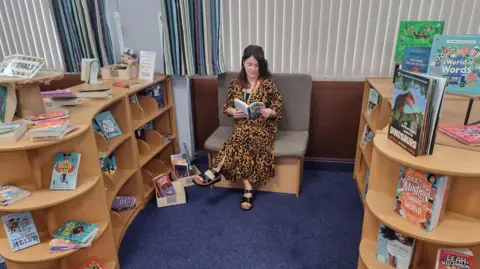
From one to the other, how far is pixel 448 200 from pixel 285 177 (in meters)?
1.44

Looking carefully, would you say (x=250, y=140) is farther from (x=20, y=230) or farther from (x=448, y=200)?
(x=20, y=230)

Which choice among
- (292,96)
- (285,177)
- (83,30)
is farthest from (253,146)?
(83,30)

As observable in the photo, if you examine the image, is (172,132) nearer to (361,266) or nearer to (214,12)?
(214,12)

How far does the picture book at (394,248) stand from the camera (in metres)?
1.46

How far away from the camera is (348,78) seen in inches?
115

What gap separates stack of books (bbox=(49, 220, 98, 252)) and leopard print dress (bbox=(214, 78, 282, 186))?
3.56ft

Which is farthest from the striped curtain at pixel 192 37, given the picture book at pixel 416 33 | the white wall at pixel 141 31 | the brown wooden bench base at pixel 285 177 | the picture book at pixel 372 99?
the picture book at pixel 416 33

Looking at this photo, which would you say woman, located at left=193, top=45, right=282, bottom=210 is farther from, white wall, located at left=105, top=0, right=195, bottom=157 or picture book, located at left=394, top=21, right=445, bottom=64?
picture book, located at left=394, top=21, right=445, bottom=64

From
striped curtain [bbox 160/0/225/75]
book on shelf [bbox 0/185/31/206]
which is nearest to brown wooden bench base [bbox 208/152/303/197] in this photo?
striped curtain [bbox 160/0/225/75]

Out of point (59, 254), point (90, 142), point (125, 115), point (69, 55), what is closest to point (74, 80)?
point (69, 55)

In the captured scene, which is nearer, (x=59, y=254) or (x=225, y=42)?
(x=59, y=254)

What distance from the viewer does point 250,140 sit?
2631 mm

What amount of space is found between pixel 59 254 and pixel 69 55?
77.1 inches

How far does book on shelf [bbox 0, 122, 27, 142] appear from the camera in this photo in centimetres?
153
